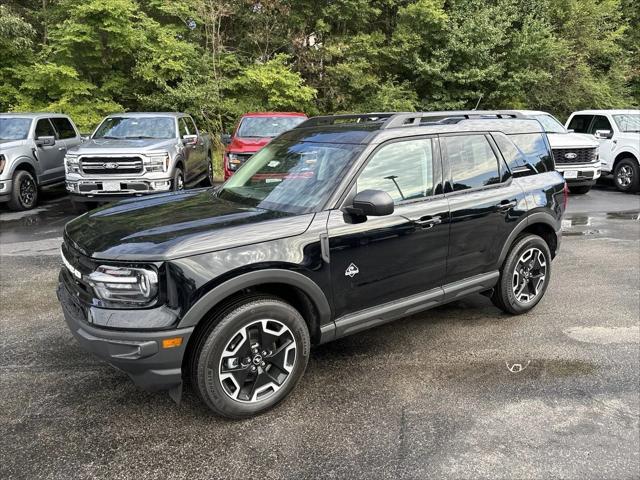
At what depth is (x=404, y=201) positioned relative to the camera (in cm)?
376

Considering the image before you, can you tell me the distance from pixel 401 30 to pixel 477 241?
16609mm

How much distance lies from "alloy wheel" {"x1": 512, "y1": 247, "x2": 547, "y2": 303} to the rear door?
394 mm

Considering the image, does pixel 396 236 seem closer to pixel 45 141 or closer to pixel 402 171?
pixel 402 171

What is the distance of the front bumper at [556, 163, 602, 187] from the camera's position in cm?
1144

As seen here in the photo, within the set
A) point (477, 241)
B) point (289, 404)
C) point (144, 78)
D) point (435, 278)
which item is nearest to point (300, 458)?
point (289, 404)

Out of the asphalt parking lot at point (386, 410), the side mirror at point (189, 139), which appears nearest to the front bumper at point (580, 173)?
the asphalt parking lot at point (386, 410)

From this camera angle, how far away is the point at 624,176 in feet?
42.0

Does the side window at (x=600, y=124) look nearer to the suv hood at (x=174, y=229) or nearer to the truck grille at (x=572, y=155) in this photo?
the truck grille at (x=572, y=155)

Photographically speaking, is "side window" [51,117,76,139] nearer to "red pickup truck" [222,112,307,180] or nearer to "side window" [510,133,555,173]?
"red pickup truck" [222,112,307,180]

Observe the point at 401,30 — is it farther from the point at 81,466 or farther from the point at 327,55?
the point at 81,466

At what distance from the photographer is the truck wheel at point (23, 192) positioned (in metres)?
10.0

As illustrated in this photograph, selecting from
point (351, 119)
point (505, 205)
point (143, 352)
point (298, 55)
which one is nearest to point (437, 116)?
point (351, 119)

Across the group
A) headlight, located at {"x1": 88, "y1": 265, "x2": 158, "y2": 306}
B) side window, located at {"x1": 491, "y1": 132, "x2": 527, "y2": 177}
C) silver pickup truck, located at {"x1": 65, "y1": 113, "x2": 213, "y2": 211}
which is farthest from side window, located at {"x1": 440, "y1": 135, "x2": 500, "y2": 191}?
silver pickup truck, located at {"x1": 65, "y1": 113, "x2": 213, "y2": 211}

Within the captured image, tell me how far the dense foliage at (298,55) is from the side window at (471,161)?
13513 millimetres
